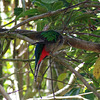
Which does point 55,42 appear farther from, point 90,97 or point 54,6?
point 90,97

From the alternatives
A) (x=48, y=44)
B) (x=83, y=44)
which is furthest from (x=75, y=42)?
(x=48, y=44)

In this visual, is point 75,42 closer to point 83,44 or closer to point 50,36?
point 83,44

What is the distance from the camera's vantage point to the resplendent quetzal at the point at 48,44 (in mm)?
1592

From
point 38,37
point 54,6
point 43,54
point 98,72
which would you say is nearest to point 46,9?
point 54,6

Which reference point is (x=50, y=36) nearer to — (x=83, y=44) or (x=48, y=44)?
(x=48, y=44)

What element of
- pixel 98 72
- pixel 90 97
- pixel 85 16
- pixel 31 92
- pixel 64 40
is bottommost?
pixel 31 92

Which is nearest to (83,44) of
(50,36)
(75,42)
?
(75,42)

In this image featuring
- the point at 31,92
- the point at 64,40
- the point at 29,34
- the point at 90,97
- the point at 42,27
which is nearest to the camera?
the point at 64,40

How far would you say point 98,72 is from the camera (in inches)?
66.9

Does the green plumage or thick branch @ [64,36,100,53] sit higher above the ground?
the green plumage

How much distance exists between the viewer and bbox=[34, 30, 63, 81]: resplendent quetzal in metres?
1.59

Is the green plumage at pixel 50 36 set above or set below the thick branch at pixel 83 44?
above

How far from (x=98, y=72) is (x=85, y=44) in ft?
0.83

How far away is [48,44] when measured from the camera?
164 centimetres
